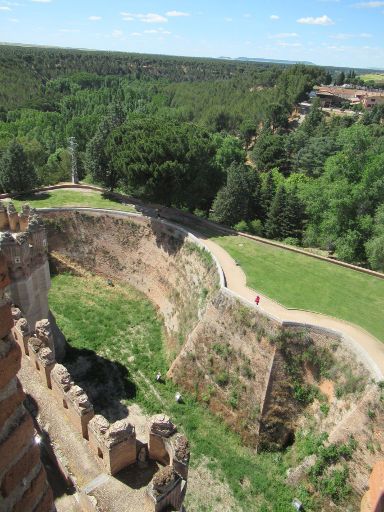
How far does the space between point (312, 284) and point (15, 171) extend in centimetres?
3255

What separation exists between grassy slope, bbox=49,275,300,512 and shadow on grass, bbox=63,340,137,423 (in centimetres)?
55

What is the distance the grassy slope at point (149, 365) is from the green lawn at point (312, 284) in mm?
8905

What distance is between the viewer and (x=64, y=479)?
12.5 meters

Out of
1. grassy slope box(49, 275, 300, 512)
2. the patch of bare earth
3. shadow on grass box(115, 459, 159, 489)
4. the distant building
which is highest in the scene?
the distant building

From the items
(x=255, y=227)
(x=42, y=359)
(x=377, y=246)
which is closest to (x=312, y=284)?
(x=377, y=246)

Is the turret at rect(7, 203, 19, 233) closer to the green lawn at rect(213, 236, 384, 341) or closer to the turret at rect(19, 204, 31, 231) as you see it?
the turret at rect(19, 204, 31, 231)

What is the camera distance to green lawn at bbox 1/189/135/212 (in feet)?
130

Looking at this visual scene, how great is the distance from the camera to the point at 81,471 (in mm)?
12422

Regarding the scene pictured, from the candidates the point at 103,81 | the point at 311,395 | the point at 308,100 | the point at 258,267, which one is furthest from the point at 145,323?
the point at 103,81

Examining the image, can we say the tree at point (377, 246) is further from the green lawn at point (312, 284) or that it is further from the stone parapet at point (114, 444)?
the stone parapet at point (114, 444)

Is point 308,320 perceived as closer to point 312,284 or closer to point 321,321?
point 321,321

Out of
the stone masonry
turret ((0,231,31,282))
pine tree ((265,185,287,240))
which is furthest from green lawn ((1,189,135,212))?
turret ((0,231,31,282))

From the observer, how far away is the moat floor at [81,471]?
11.0 metres

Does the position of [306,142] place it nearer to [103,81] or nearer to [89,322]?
[89,322]
